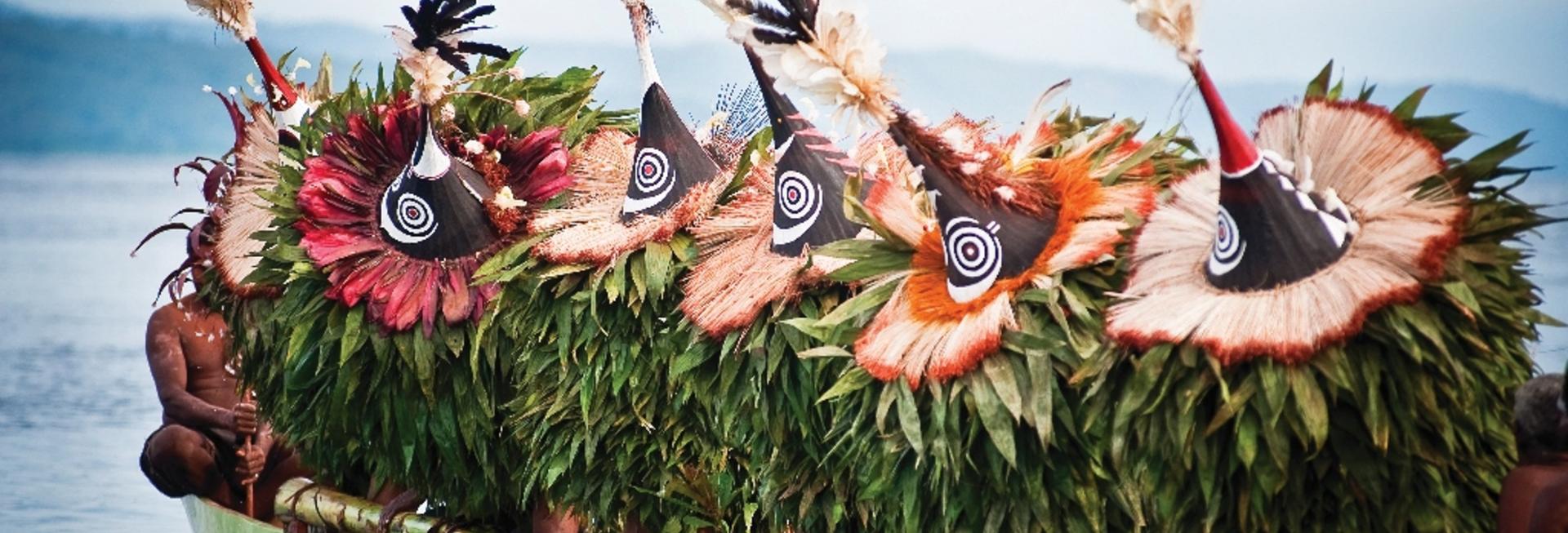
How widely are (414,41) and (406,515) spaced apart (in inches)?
28.2

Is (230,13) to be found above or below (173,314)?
above

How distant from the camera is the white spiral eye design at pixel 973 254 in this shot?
1937 mm

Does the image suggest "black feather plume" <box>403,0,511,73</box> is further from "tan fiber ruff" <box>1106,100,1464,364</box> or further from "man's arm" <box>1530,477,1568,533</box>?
"man's arm" <box>1530,477,1568,533</box>

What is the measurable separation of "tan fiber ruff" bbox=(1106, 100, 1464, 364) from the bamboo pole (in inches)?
51.1

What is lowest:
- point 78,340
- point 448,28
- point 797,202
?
point 78,340

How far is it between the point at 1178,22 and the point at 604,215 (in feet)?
3.41

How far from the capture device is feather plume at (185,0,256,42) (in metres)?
3.00

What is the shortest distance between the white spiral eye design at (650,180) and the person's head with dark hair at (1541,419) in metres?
1.17

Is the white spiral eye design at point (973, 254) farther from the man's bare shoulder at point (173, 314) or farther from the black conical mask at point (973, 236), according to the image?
the man's bare shoulder at point (173, 314)

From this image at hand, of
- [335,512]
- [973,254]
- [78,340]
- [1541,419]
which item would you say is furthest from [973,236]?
[78,340]

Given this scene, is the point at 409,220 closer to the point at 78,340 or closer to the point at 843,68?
the point at 843,68

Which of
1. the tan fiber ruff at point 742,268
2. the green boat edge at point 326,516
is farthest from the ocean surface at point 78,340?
the tan fiber ruff at point 742,268

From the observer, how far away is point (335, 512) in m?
3.00

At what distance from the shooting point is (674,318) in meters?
2.40
